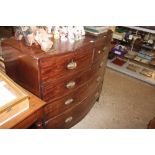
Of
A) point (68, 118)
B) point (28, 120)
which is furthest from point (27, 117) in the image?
point (68, 118)

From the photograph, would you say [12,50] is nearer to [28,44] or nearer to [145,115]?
[28,44]

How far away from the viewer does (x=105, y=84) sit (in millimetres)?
2445

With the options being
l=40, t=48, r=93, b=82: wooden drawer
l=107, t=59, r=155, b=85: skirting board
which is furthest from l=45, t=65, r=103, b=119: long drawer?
l=107, t=59, r=155, b=85: skirting board

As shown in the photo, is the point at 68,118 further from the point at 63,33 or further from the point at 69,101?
the point at 63,33

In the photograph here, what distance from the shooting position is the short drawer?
1223 mm

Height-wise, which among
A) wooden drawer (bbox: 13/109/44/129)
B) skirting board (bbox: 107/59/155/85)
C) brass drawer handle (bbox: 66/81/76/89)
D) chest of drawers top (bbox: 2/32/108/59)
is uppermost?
chest of drawers top (bbox: 2/32/108/59)

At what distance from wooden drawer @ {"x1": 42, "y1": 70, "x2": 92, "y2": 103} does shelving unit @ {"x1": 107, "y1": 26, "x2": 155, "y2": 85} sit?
62.5 inches

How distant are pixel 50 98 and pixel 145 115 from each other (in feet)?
4.30

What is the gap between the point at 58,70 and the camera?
3.51ft

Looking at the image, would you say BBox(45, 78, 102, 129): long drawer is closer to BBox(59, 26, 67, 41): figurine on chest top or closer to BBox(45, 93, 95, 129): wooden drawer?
BBox(45, 93, 95, 129): wooden drawer

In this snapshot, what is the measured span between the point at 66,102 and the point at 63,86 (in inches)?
7.7

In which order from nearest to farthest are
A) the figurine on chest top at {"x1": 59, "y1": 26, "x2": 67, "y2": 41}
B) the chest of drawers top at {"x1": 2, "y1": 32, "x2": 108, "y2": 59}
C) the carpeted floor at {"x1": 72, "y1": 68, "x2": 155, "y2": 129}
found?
the chest of drawers top at {"x1": 2, "y1": 32, "x2": 108, "y2": 59} → the figurine on chest top at {"x1": 59, "y1": 26, "x2": 67, "y2": 41} → the carpeted floor at {"x1": 72, "y1": 68, "x2": 155, "y2": 129}

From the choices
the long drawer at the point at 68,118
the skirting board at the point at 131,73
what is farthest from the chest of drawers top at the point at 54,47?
the skirting board at the point at 131,73
